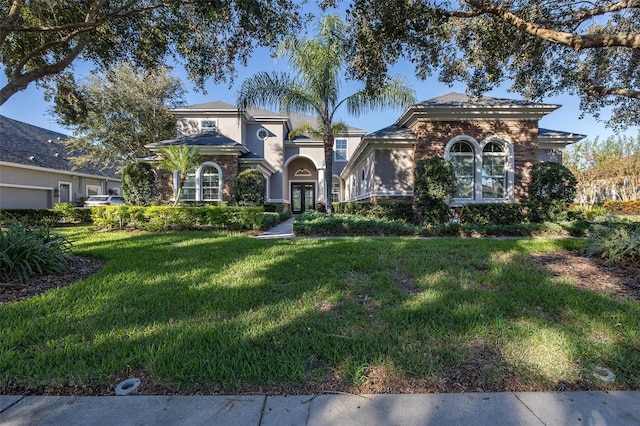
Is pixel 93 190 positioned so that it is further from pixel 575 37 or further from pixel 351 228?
pixel 575 37

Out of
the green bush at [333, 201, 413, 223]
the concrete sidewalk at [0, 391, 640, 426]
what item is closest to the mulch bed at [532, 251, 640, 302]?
the concrete sidewalk at [0, 391, 640, 426]

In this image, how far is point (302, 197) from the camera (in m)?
24.5

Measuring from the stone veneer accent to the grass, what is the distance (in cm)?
805

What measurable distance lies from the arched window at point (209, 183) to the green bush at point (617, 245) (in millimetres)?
15039

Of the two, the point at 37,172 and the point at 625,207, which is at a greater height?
the point at 37,172

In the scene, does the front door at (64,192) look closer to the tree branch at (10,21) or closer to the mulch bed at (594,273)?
the tree branch at (10,21)

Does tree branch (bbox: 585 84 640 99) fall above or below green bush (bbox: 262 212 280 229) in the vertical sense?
above

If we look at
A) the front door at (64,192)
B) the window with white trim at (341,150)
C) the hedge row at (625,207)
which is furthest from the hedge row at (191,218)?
the hedge row at (625,207)

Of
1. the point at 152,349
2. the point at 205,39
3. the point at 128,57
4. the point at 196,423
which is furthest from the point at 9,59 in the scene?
the point at 196,423

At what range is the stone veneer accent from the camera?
11.8 m

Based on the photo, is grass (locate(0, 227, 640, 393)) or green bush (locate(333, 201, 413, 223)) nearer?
grass (locate(0, 227, 640, 393))

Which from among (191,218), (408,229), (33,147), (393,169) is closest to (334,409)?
(408,229)

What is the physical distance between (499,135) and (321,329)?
40.5ft

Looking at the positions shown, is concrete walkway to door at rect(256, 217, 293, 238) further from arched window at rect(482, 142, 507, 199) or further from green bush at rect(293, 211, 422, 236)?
arched window at rect(482, 142, 507, 199)
